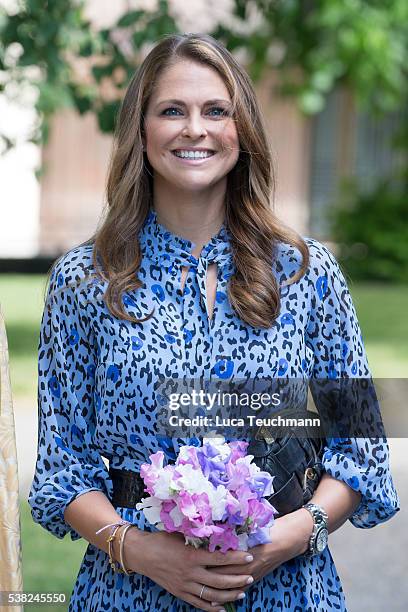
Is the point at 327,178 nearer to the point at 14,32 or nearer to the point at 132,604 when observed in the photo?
the point at 14,32

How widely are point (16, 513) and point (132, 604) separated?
346 mm

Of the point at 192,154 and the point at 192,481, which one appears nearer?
the point at 192,481

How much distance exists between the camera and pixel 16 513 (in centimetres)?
294

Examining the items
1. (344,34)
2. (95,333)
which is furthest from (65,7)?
(344,34)

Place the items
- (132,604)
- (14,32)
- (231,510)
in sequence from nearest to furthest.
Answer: (231,510) → (132,604) → (14,32)

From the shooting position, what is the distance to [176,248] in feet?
10.1

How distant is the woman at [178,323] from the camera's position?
290cm

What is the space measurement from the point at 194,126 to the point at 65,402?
2.37ft

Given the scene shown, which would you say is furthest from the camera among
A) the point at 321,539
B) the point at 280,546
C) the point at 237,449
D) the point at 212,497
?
the point at 321,539

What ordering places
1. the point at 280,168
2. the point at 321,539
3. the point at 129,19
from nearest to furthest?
the point at 321,539, the point at 129,19, the point at 280,168

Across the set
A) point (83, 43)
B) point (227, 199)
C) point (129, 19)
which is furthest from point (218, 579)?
point (83, 43)

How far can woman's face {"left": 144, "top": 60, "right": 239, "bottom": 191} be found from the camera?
2.98m

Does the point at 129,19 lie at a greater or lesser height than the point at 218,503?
greater

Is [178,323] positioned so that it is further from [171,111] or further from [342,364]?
[171,111]
